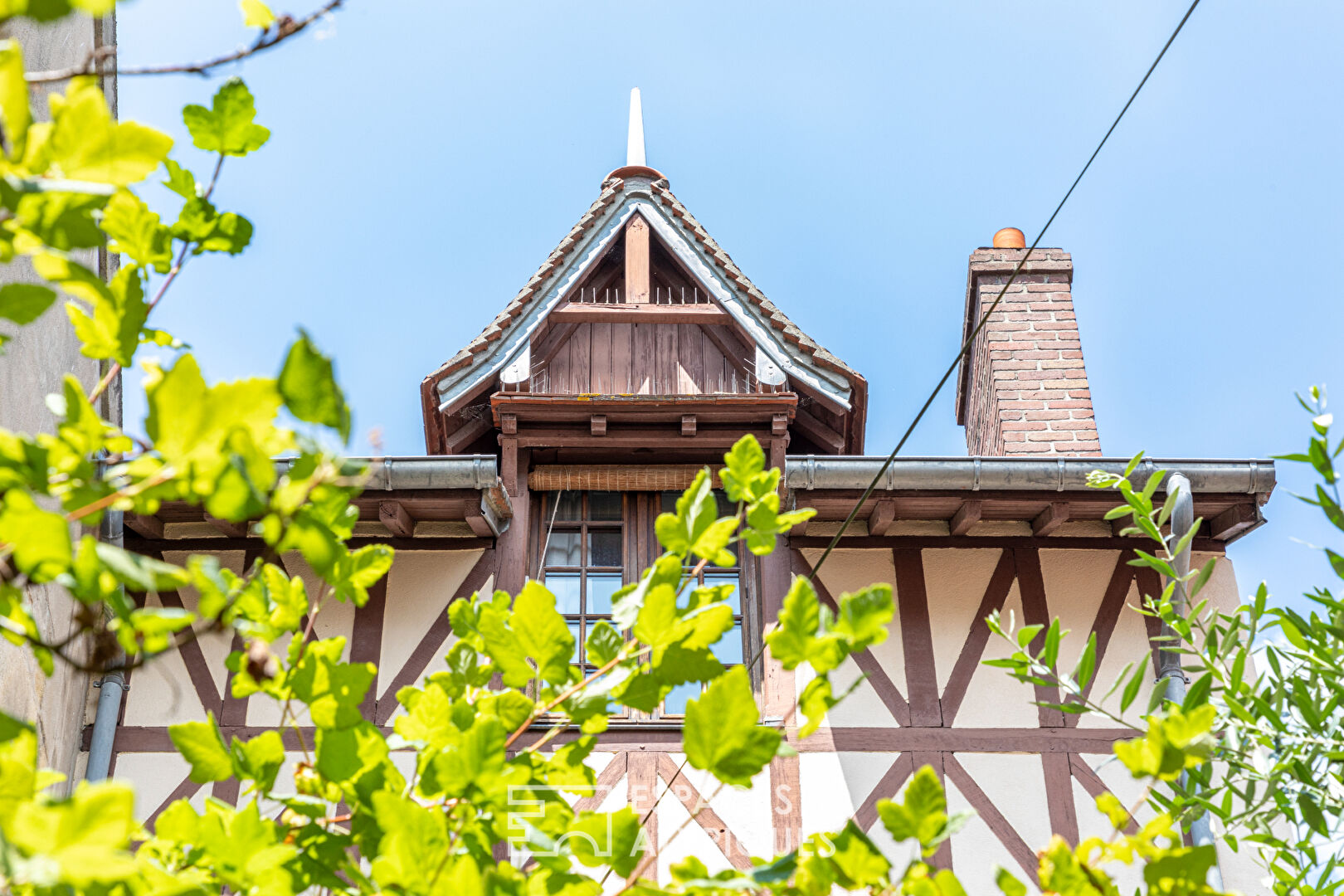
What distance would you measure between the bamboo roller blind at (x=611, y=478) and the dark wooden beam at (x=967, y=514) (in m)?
1.22

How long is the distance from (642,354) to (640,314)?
224mm

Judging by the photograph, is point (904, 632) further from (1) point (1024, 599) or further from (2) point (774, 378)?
(2) point (774, 378)

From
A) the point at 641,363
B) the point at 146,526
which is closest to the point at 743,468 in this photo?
the point at 641,363

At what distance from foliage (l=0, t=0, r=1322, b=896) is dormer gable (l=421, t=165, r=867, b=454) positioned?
4.40 m

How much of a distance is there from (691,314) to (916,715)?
244 cm

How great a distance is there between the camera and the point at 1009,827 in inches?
206

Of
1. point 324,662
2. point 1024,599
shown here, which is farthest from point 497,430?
point 324,662

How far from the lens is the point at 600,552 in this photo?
6.00m

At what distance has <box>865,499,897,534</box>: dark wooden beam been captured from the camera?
5.71 m

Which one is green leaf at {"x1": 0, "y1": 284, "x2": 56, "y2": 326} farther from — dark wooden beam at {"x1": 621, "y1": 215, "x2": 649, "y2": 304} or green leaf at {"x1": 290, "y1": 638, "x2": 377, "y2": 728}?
dark wooden beam at {"x1": 621, "y1": 215, "x2": 649, "y2": 304}

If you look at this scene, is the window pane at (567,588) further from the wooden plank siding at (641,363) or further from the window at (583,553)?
the wooden plank siding at (641,363)

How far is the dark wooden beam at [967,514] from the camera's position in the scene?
578 centimetres

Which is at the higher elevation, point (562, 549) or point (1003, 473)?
point (1003, 473)

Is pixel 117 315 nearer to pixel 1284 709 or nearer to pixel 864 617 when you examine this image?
pixel 864 617
